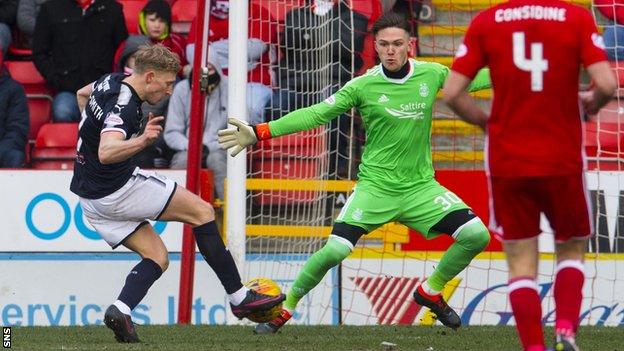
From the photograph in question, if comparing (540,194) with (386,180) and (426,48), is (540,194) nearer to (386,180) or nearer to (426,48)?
(386,180)

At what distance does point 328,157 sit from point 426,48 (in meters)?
1.74

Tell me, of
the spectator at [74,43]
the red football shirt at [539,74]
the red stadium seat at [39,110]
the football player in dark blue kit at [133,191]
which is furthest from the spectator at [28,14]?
the red football shirt at [539,74]

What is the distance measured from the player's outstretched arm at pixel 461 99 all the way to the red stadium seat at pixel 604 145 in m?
4.68

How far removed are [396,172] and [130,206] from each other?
173cm

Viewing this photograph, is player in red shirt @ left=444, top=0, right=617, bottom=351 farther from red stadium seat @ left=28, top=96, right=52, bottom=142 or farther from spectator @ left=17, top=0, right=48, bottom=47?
spectator @ left=17, top=0, right=48, bottom=47

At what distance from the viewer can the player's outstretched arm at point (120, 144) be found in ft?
23.9

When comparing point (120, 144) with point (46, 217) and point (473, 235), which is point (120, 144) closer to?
point (473, 235)

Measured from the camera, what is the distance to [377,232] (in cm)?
1061

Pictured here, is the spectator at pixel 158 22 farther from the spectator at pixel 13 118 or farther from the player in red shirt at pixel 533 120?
the player in red shirt at pixel 533 120

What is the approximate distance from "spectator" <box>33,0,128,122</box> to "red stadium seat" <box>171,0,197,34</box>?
743 millimetres

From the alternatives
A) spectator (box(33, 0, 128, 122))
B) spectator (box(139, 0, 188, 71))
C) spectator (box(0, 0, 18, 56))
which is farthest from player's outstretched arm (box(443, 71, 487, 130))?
spectator (box(0, 0, 18, 56))

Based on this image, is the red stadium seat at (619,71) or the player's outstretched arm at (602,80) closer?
the player's outstretched arm at (602,80)

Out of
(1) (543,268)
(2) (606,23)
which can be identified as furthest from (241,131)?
(2) (606,23)

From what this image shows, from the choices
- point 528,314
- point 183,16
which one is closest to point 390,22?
point 528,314
